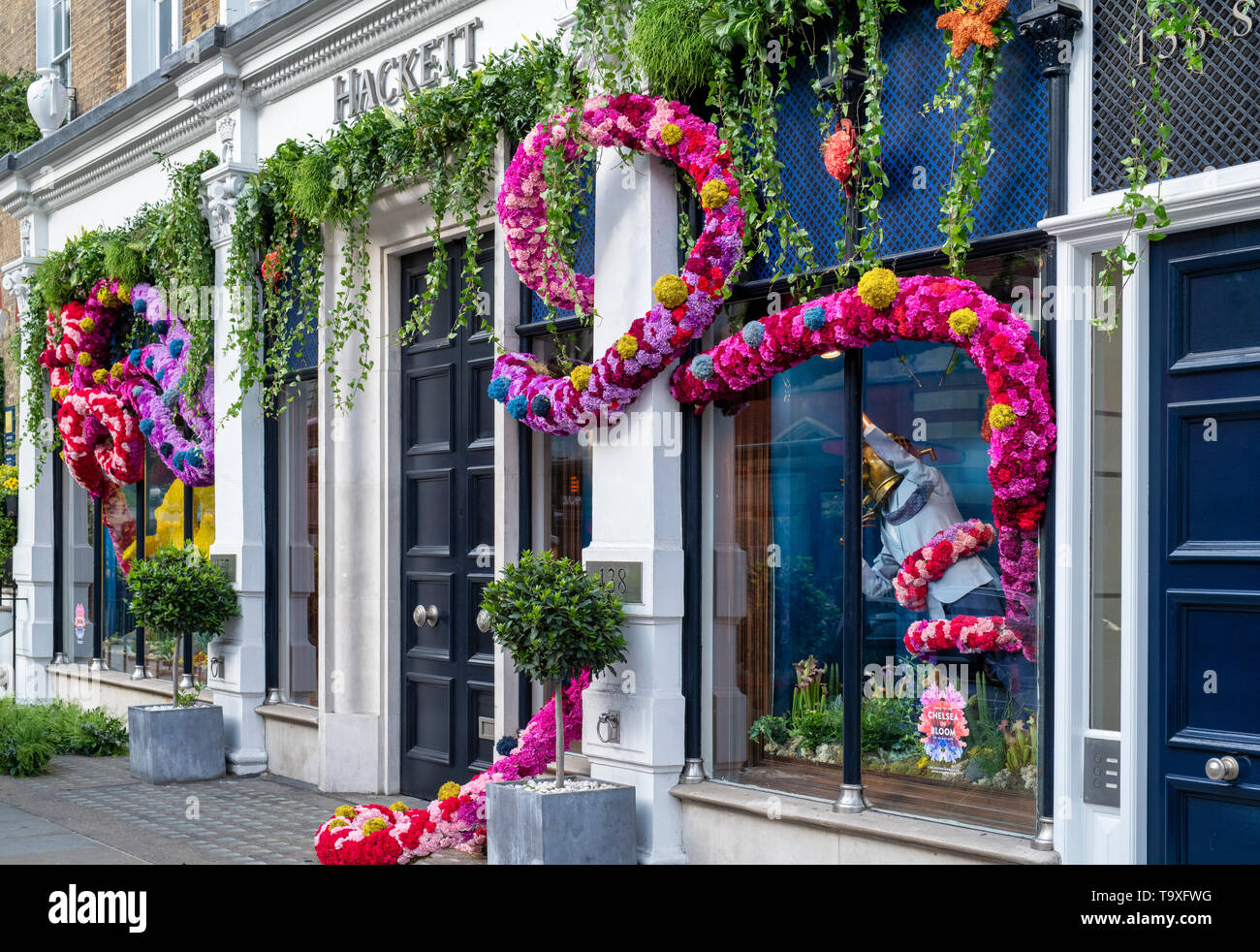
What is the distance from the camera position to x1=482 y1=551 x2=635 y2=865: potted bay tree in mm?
6898

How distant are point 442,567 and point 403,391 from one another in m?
1.37

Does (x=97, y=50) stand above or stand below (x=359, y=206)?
above

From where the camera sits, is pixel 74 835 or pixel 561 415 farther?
pixel 74 835

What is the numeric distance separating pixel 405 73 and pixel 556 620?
14.8 ft

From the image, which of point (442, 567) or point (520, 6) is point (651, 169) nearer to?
point (520, 6)

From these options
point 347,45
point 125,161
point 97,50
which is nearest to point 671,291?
point 347,45

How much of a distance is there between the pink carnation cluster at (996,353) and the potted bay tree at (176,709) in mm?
6214

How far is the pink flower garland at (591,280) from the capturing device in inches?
285

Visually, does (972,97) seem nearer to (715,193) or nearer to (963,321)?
(963,321)

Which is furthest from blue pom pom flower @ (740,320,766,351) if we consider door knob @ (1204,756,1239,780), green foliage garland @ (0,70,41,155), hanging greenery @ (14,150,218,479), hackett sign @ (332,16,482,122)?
green foliage garland @ (0,70,41,155)

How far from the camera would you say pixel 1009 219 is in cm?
608

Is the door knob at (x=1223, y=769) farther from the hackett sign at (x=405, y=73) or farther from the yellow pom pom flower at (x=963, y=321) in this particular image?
the hackett sign at (x=405, y=73)

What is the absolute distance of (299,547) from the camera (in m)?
11.3

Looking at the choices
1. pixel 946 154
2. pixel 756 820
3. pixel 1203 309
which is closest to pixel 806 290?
pixel 946 154
